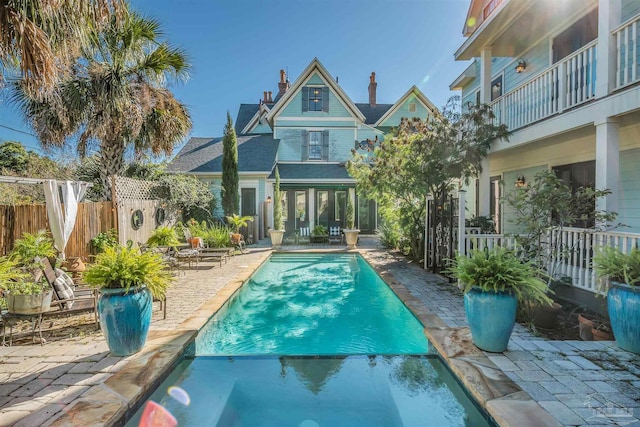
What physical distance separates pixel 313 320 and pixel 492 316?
3.17 m

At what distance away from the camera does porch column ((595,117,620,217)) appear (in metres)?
5.31

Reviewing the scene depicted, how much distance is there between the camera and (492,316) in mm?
A: 3756

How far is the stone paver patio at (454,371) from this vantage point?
8.87 ft

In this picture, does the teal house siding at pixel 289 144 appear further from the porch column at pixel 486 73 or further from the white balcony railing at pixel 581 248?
the white balcony railing at pixel 581 248

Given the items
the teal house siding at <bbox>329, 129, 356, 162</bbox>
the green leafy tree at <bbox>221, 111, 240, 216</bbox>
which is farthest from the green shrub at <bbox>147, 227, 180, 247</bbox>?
the teal house siding at <bbox>329, 129, 356, 162</bbox>

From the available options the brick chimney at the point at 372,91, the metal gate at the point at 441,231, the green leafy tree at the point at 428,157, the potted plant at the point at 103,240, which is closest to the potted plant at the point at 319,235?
the green leafy tree at the point at 428,157

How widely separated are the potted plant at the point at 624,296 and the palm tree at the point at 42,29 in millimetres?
7290

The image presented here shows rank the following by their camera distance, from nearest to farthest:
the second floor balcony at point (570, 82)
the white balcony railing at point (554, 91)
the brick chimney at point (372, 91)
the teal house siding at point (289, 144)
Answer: the second floor balcony at point (570, 82)
the white balcony railing at point (554, 91)
the teal house siding at point (289, 144)
the brick chimney at point (372, 91)

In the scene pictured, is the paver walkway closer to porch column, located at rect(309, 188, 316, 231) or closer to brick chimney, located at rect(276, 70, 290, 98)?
porch column, located at rect(309, 188, 316, 231)

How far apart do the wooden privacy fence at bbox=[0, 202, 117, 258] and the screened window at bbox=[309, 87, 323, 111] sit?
1288 centimetres

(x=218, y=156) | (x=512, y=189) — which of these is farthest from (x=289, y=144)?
(x=512, y=189)

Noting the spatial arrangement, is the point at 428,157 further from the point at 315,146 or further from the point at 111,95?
the point at 315,146

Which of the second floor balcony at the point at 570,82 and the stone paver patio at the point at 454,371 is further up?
the second floor balcony at the point at 570,82

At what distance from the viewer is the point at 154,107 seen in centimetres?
916
